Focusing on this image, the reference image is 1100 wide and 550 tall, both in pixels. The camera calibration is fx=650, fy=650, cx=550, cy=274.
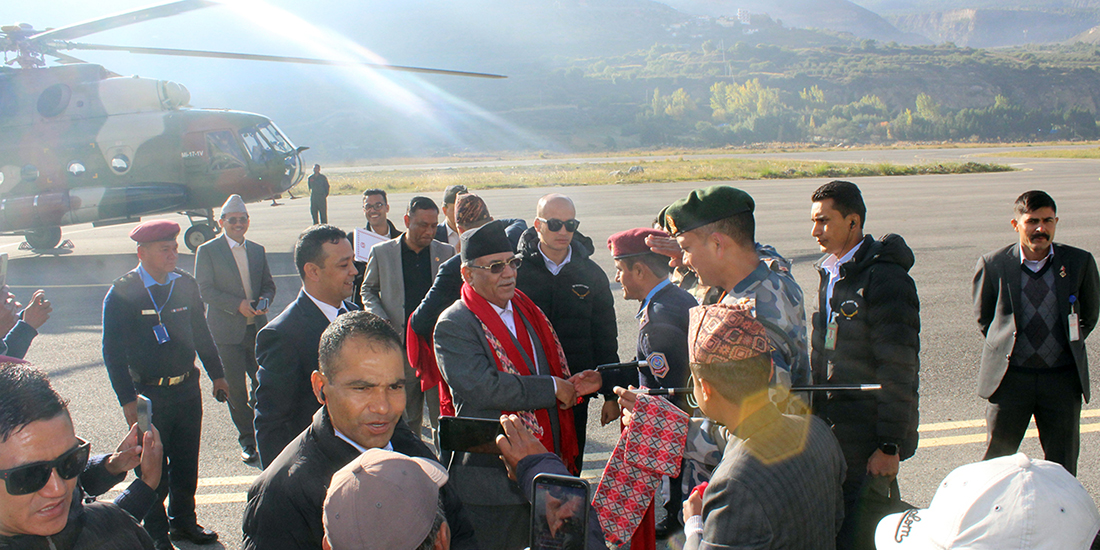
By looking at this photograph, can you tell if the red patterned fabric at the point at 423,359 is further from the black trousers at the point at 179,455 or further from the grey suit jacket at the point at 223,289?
the grey suit jacket at the point at 223,289

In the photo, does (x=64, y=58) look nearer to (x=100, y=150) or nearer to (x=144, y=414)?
(x=100, y=150)

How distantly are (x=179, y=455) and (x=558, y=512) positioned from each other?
3144 millimetres

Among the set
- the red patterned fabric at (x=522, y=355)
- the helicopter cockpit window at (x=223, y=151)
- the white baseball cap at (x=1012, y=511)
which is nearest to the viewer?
the white baseball cap at (x=1012, y=511)

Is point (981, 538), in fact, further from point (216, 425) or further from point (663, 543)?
point (216, 425)

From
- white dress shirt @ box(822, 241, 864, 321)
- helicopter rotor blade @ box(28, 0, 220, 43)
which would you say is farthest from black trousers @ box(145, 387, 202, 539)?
helicopter rotor blade @ box(28, 0, 220, 43)

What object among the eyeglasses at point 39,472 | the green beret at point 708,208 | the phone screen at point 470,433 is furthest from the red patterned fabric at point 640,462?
the eyeglasses at point 39,472

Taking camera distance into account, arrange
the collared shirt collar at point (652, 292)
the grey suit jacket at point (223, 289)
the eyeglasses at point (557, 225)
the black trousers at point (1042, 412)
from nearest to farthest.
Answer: the collared shirt collar at point (652, 292)
the black trousers at point (1042, 412)
the eyeglasses at point (557, 225)
the grey suit jacket at point (223, 289)

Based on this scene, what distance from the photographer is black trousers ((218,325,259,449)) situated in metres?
4.96

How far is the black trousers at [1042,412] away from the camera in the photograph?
365 cm

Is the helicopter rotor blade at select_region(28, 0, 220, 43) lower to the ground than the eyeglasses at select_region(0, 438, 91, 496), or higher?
higher

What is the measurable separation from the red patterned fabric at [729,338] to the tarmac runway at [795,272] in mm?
2762

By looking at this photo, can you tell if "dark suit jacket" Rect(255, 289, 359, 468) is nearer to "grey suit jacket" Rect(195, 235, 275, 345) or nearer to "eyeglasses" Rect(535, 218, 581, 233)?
"eyeglasses" Rect(535, 218, 581, 233)

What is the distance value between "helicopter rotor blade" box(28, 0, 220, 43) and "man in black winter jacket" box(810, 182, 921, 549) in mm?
8778

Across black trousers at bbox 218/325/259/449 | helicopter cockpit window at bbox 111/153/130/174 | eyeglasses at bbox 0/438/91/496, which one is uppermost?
helicopter cockpit window at bbox 111/153/130/174
